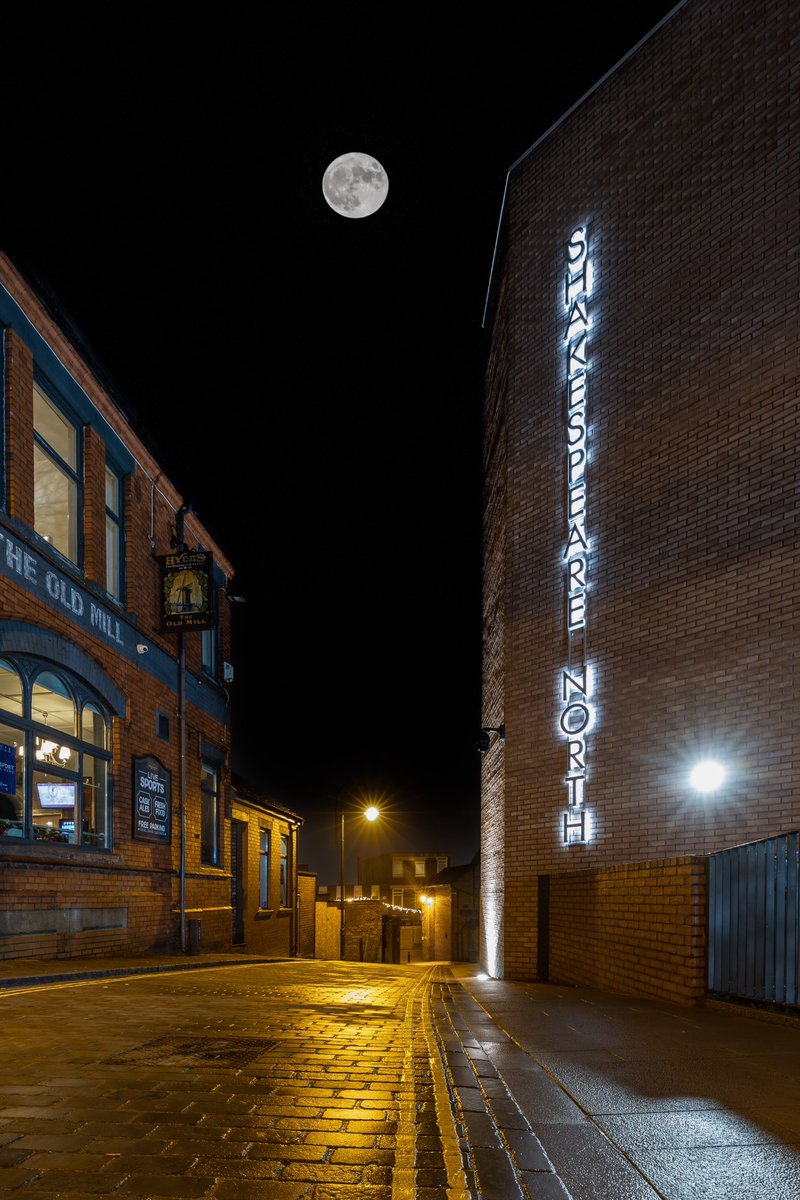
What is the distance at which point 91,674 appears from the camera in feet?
46.7

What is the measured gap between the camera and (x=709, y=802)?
11.6m

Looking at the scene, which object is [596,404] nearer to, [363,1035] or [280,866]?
[363,1035]

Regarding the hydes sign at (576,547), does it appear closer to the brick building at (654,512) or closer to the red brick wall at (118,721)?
the brick building at (654,512)

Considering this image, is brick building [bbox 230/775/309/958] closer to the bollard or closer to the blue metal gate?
the bollard

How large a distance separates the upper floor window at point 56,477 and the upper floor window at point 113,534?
127 cm

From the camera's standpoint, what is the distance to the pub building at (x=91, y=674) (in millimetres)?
12094

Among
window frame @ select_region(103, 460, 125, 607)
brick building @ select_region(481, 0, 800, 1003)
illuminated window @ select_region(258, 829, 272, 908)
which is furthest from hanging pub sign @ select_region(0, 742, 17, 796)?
illuminated window @ select_region(258, 829, 272, 908)

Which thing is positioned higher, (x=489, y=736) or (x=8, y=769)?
(x=8, y=769)

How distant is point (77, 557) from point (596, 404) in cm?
819

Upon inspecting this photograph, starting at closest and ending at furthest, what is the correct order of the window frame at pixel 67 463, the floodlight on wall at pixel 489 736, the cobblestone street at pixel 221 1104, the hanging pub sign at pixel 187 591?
the cobblestone street at pixel 221 1104, the window frame at pixel 67 463, the floodlight on wall at pixel 489 736, the hanging pub sign at pixel 187 591

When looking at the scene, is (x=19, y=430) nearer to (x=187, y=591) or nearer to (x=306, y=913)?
(x=187, y=591)

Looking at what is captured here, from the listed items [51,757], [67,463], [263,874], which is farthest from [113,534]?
[263,874]

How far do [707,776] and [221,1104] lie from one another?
8.35 meters

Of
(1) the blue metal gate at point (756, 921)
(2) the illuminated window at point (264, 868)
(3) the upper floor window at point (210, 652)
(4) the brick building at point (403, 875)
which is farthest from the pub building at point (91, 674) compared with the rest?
(4) the brick building at point (403, 875)
